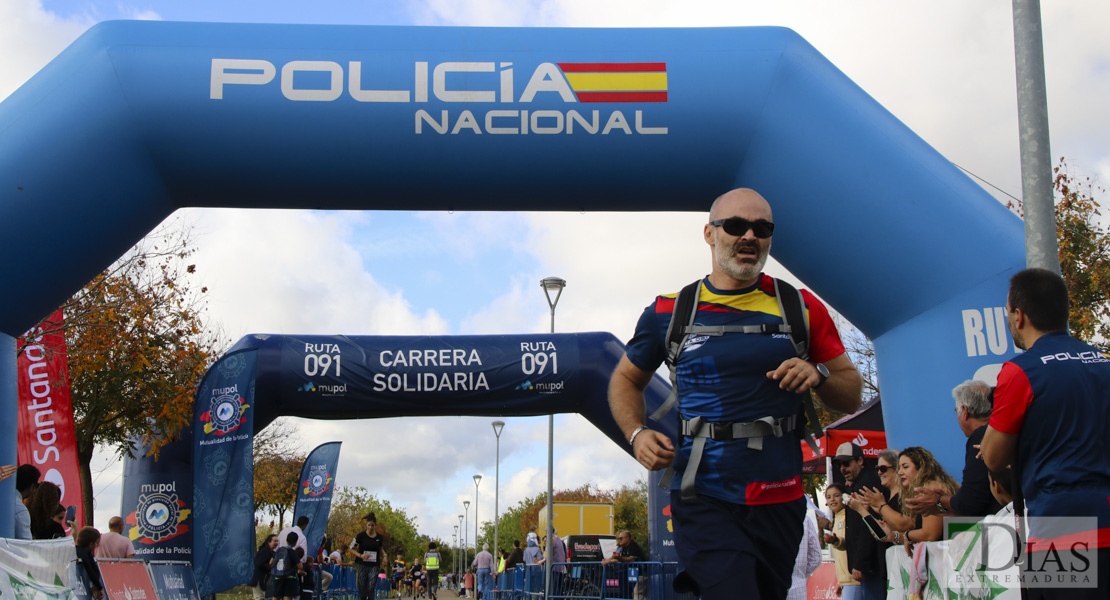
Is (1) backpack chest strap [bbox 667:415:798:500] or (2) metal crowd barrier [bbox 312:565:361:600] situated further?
(2) metal crowd barrier [bbox 312:565:361:600]

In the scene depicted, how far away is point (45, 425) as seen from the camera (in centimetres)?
898

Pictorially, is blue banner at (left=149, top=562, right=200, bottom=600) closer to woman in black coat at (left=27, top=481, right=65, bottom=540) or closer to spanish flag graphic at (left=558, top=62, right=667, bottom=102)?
woman in black coat at (left=27, top=481, right=65, bottom=540)

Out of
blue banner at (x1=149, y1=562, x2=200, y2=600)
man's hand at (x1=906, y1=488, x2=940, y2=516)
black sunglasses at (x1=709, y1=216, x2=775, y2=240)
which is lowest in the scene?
blue banner at (x1=149, y1=562, x2=200, y2=600)

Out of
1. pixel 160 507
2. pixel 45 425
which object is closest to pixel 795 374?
pixel 45 425

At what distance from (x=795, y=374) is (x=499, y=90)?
4.21 metres

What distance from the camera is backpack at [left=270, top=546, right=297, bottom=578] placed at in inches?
534

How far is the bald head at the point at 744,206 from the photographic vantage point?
3252 millimetres

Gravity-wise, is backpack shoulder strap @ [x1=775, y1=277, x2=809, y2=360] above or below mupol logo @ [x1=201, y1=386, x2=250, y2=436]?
below

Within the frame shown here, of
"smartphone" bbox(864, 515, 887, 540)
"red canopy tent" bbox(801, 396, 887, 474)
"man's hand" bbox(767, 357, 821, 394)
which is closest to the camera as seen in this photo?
"man's hand" bbox(767, 357, 821, 394)

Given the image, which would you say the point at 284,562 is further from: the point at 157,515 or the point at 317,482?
the point at 317,482

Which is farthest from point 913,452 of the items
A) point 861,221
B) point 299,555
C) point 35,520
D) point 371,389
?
point 299,555

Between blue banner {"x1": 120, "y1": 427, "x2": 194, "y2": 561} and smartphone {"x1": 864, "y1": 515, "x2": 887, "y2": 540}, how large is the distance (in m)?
8.16

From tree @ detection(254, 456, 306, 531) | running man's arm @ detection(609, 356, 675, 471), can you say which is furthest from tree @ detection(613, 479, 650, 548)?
running man's arm @ detection(609, 356, 675, 471)

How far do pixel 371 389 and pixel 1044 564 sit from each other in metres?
9.51
